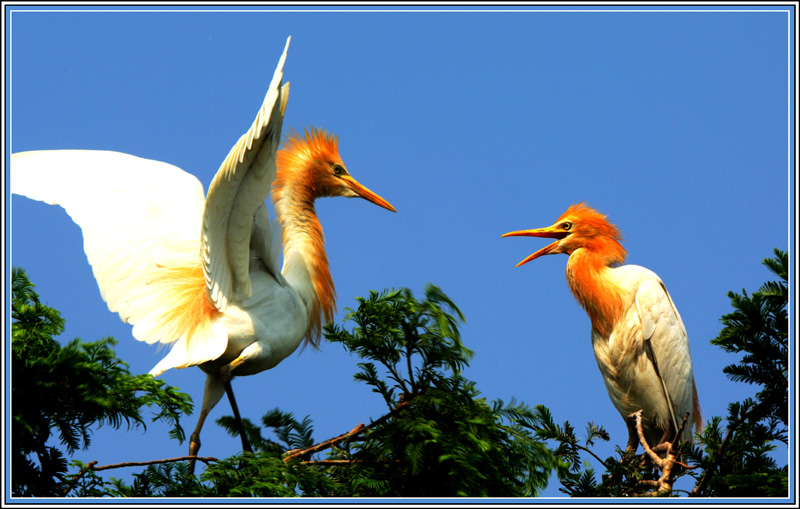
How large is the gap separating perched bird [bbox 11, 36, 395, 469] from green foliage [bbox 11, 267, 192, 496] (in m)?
0.26

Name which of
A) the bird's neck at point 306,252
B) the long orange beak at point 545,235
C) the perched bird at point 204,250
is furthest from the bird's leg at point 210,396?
the long orange beak at point 545,235

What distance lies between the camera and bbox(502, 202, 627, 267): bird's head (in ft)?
21.1

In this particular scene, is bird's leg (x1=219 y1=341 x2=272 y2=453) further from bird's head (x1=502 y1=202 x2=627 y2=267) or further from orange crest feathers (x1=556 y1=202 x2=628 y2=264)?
orange crest feathers (x1=556 y1=202 x2=628 y2=264)

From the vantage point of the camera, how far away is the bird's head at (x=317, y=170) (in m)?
5.71

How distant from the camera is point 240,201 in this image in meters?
4.28

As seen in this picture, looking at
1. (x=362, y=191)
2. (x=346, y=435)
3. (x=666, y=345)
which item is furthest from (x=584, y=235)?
(x=346, y=435)

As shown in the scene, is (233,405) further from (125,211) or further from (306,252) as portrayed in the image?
(125,211)

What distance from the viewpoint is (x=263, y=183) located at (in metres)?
4.15

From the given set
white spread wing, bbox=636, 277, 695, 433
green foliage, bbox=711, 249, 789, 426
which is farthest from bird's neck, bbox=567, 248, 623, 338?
green foliage, bbox=711, 249, 789, 426

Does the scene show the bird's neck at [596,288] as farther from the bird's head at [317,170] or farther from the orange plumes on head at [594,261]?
the bird's head at [317,170]

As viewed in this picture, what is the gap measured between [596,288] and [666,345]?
1.88 feet

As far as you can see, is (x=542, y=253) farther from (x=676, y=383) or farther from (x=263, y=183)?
(x=263, y=183)

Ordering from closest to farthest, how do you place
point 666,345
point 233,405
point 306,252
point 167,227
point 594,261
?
point 233,405, point 167,227, point 306,252, point 666,345, point 594,261

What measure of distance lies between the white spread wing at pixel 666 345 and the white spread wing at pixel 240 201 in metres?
2.56
